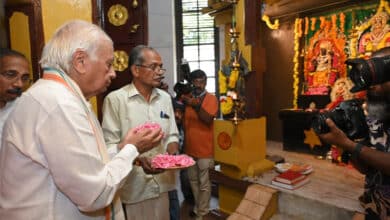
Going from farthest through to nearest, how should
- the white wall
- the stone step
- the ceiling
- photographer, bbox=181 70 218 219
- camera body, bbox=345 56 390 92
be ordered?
1. the white wall
2. the ceiling
3. photographer, bbox=181 70 218 219
4. the stone step
5. camera body, bbox=345 56 390 92

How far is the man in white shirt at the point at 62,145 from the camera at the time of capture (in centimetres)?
94

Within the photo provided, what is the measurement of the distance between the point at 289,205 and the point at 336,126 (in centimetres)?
140

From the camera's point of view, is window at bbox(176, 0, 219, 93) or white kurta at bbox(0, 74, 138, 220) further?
window at bbox(176, 0, 219, 93)

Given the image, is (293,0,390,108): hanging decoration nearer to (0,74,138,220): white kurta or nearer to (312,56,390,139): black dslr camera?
(312,56,390,139): black dslr camera

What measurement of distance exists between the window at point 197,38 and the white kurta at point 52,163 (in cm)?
617

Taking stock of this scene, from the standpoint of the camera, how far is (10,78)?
1.81 metres

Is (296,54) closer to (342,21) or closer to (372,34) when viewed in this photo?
(342,21)

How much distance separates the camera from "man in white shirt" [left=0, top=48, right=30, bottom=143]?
179cm

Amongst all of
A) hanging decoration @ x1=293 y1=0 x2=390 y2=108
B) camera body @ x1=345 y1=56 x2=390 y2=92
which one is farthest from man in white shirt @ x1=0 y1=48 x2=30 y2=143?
hanging decoration @ x1=293 y1=0 x2=390 y2=108

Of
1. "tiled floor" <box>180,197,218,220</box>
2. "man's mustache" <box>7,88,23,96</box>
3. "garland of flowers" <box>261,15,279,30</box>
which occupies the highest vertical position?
"garland of flowers" <box>261,15,279,30</box>

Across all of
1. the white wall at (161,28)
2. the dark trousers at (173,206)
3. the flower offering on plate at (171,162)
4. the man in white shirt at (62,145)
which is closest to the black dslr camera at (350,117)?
the flower offering on plate at (171,162)

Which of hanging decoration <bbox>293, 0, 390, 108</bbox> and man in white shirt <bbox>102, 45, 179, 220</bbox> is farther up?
hanging decoration <bbox>293, 0, 390, 108</bbox>

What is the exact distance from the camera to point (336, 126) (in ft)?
5.51

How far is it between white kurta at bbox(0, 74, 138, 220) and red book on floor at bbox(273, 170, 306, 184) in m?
2.24
